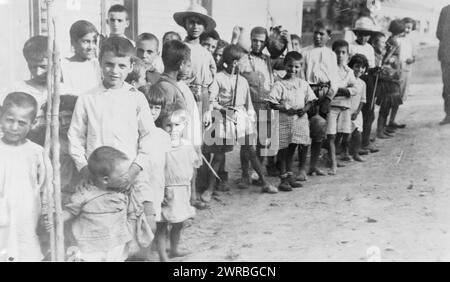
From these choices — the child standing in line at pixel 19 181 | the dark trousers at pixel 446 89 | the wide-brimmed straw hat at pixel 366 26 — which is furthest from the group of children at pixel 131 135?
the dark trousers at pixel 446 89

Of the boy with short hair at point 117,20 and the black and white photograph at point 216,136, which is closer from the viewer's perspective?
the black and white photograph at point 216,136

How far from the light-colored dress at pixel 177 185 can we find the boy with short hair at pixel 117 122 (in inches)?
5.7

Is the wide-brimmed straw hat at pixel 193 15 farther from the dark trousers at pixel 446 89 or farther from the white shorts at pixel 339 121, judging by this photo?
the dark trousers at pixel 446 89

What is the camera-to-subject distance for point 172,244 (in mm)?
3268

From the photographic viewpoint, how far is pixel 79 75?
3236mm

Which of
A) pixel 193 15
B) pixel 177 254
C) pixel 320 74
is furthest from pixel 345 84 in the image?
pixel 177 254

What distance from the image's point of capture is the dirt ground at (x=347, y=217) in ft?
10.7

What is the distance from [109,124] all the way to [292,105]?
201cm

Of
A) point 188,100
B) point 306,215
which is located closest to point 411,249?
point 306,215

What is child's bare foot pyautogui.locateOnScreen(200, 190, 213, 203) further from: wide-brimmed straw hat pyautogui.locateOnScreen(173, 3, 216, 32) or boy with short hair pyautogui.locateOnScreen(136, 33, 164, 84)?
wide-brimmed straw hat pyautogui.locateOnScreen(173, 3, 216, 32)

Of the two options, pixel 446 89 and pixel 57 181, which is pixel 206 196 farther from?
pixel 446 89

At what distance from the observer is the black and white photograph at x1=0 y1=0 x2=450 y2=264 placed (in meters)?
2.88

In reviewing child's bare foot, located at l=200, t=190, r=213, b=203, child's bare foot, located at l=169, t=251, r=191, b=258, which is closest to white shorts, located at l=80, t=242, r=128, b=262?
child's bare foot, located at l=169, t=251, r=191, b=258

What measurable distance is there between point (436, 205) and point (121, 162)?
90.9 inches
